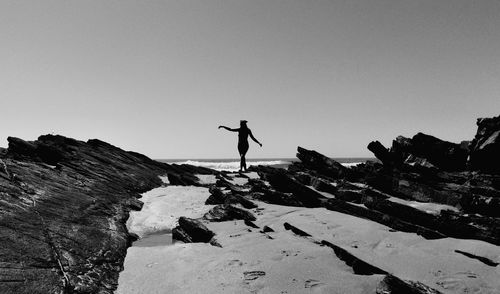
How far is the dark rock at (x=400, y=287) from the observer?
3.94 meters

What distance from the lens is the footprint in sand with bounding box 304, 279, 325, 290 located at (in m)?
4.49

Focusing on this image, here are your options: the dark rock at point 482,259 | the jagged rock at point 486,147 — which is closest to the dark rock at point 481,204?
the dark rock at point 482,259

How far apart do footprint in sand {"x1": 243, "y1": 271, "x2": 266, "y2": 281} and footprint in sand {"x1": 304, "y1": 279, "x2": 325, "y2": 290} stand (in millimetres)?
676

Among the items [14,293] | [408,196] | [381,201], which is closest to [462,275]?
[381,201]

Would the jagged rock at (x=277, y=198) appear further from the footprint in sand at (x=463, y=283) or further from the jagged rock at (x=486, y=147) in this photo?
the footprint in sand at (x=463, y=283)

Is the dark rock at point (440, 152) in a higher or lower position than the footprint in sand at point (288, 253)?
higher

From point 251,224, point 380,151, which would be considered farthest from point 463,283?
point 380,151

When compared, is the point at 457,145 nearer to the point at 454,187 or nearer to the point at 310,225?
the point at 454,187

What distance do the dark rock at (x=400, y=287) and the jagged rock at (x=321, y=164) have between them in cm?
885

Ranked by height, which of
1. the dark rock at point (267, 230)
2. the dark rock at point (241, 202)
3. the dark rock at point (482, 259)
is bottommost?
the dark rock at point (482, 259)

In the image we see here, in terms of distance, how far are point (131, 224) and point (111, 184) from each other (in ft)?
11.3

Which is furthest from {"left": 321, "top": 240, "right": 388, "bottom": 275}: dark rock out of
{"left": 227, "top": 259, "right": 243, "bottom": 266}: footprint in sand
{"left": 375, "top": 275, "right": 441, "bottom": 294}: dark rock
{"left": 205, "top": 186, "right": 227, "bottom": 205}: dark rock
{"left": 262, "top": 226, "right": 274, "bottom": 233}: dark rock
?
{"left": 205, "top": 186, "right": 227, "bottom": 205}: dark rock

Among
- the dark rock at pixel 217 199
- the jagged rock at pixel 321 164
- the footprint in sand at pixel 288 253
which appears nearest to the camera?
the footprint in sand at pixel 288 253

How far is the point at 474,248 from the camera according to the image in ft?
18.2
